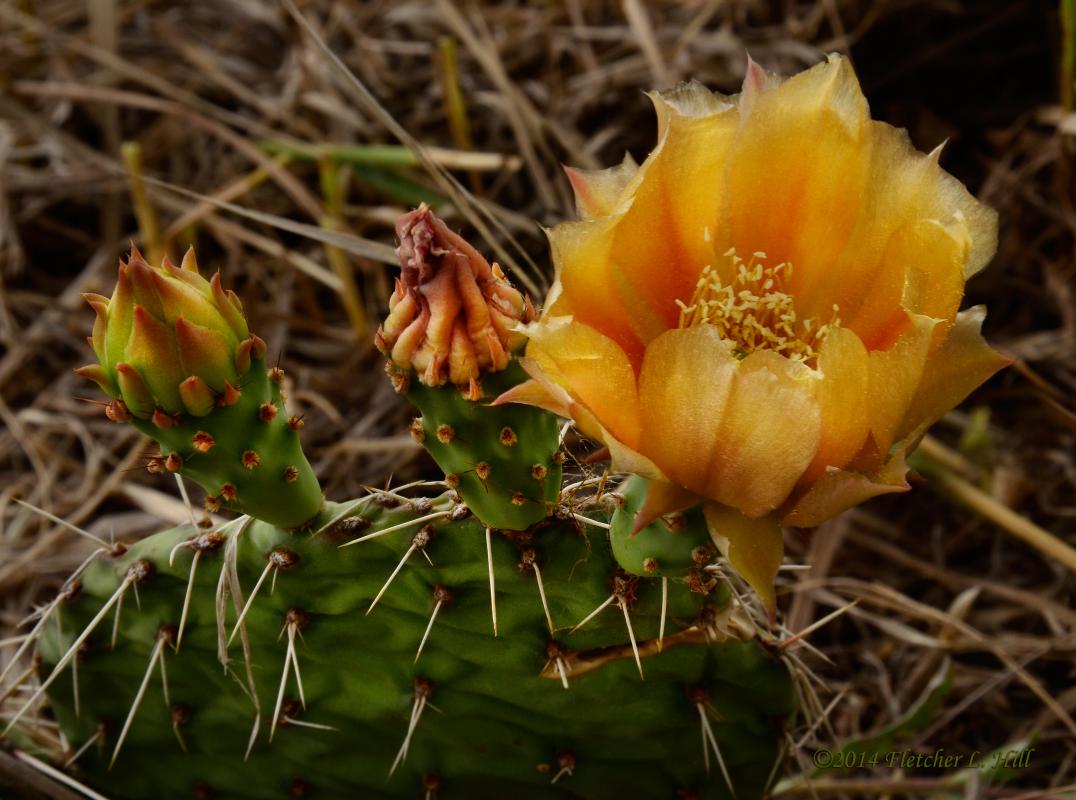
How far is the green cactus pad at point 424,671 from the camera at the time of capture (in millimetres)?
960

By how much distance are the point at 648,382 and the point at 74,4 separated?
2156 mm

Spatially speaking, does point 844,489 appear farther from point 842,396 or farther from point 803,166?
point 803,166

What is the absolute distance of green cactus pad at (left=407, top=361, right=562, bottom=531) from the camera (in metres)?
0.83

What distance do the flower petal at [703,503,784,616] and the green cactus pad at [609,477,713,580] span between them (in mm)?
60

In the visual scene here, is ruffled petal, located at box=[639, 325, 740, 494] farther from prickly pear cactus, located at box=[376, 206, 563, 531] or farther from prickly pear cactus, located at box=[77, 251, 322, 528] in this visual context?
prickly pear cactus, located at box=[77, 251, 322, 528]

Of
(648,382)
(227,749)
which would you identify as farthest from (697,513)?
(227,749)

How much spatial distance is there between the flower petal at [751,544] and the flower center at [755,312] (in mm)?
132

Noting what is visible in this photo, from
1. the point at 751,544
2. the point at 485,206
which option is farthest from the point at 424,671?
the point at 485,206

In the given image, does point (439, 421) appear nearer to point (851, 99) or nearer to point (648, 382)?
point (648, 382)

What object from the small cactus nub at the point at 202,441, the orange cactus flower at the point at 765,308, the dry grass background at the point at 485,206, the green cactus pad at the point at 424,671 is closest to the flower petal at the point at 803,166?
A: the orange cactus flower at the point at 765,308

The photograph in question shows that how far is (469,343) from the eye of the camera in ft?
2.61

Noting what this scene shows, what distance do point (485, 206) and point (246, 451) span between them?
0.79 m

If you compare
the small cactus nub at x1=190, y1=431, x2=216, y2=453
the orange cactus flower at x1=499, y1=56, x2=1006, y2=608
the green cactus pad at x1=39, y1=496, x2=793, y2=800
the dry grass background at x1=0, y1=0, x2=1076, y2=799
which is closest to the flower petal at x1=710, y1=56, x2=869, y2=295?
the orange cactus flower at x1=499, y1=56, x2=1006, y2=608

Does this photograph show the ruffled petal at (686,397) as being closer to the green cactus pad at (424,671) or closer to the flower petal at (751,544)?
the flower petal at (751,544)
